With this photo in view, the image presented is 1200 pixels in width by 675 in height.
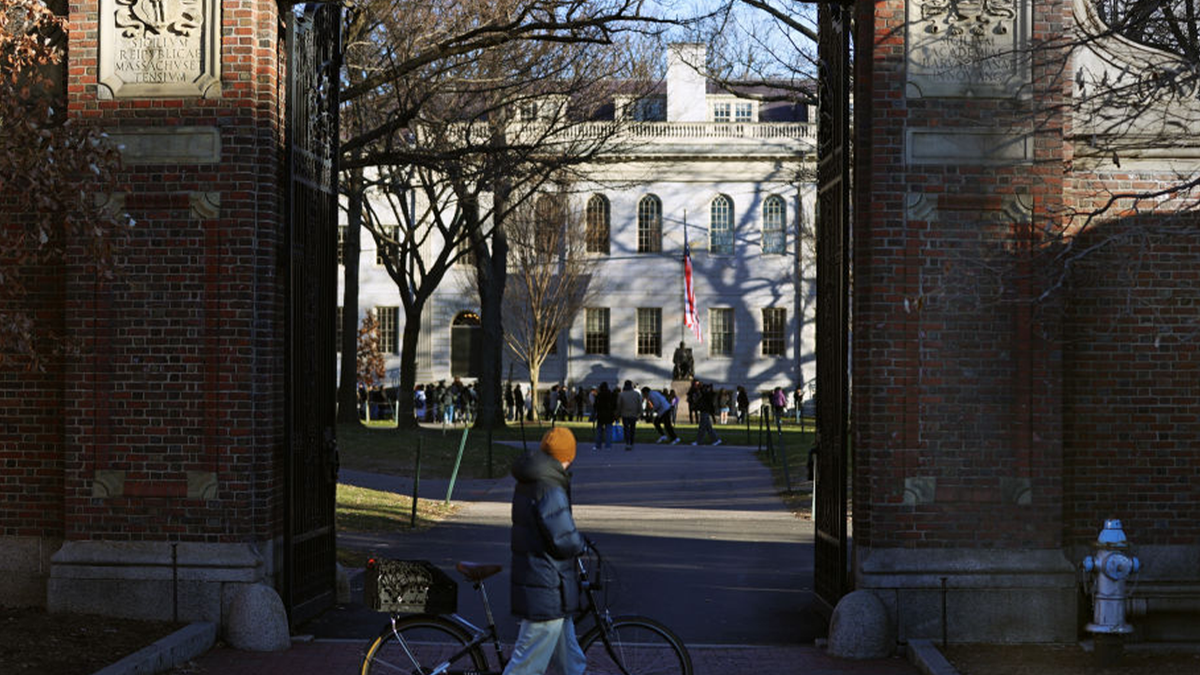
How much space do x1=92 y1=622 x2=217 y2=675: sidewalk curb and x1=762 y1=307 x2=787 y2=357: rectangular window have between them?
56277mm

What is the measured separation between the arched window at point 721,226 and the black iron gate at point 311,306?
178 feet

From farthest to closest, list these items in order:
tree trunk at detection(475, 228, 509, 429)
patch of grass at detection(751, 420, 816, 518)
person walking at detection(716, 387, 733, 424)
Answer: person walking at detection(716, 387, 733, 424) → tree trunk at detection(475, 228, 509, 429) → patch of grass at detection(751, 420, 816, 518)

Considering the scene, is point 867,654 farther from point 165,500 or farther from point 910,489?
point 165,500

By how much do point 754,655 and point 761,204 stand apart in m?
56.3

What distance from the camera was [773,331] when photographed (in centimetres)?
6562

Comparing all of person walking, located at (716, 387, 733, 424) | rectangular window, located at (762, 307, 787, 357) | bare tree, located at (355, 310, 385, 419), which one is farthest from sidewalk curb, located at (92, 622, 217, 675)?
rectangular window, located at (762, 307, 787, 357)

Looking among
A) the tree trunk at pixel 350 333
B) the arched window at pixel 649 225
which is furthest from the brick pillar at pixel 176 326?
the arched window at pixel 649 225

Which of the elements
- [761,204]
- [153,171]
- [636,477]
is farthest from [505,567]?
[761,204]

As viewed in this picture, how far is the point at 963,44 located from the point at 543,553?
17.8 feet

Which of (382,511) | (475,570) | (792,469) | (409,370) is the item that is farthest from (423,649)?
(409,370)

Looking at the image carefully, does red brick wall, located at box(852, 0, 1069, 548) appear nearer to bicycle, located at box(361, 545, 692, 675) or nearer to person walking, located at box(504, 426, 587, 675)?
bicycle, located at box(361, 545, 692, 675)

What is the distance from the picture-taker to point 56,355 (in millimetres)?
10891

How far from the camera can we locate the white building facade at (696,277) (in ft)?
213

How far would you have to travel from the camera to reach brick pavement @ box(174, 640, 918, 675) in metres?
9.43
